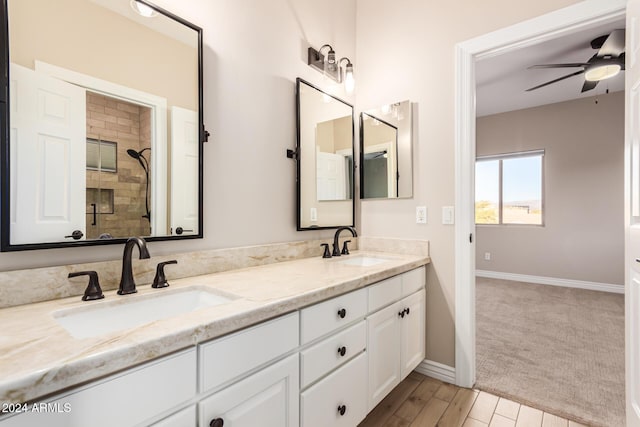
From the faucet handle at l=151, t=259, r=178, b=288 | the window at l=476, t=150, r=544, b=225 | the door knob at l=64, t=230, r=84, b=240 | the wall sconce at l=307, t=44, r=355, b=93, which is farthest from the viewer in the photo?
the window at l=476, t=150, r=544, b=225

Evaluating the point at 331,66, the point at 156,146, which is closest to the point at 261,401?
the point at 156,146

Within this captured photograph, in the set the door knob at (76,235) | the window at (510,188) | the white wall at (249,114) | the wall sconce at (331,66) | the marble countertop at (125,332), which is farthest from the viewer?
the window at (510,188)

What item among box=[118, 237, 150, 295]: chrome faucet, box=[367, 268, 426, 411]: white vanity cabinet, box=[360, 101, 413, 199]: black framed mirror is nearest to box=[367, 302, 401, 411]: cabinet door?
box=[367, 268, 426, 411]: white vanity cabinet

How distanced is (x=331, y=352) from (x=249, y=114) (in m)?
1.26

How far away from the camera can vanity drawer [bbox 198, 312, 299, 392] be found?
0.85 metres

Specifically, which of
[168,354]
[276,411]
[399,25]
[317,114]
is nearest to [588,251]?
[399,25]

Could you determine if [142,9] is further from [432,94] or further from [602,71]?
[602,71]

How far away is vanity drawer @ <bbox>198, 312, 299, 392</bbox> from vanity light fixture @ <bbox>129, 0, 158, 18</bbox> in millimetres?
1307

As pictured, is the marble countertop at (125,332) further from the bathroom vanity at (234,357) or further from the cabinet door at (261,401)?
the cabinet door at (261,401)

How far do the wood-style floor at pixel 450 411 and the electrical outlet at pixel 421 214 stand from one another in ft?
Result: 3.48

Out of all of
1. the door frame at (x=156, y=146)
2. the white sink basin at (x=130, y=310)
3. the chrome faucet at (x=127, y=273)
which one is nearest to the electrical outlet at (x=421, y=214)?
the white sink basin at (x=130, y=310)

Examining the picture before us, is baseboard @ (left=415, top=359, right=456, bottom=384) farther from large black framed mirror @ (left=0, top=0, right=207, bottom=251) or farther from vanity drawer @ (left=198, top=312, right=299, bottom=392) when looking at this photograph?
large black framed mirror @ (left=0, top=0, right=207, bottom=251)

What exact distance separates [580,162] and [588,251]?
4.11 ft

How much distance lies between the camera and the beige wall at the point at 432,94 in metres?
2.03
